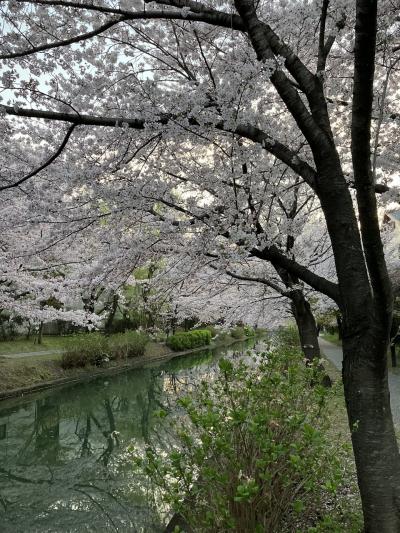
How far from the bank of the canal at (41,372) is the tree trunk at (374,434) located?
11.5m

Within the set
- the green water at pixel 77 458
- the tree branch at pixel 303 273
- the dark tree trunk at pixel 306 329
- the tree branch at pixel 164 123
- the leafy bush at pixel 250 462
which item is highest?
the tree branch at pixel 164 123

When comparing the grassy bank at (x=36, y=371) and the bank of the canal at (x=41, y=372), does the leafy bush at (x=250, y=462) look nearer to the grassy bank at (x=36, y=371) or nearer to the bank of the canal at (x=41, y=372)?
the bank of the canal at (x=41, y=372)

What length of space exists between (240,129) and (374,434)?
2535 millimetres

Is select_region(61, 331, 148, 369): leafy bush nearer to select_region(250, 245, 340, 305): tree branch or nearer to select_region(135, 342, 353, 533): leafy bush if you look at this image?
select_region(250, 245, 340, 305): tree branch

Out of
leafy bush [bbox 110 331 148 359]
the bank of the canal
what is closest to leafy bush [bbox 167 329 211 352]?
leafy bush [bbox 110 331 148 359]

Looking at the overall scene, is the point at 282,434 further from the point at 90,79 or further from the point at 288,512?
the point at 90,79

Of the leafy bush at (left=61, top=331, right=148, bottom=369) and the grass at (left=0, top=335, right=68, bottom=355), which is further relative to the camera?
the grass at (left=0, top=335, right=68, bottom=355)

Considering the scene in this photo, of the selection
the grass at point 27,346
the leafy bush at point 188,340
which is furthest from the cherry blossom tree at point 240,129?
the leafy bush at point 188,340

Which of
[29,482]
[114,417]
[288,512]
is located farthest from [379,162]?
[114,417]

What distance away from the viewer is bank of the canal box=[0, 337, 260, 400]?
12797 mm

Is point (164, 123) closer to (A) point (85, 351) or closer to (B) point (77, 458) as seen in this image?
(B) point (77, 458)

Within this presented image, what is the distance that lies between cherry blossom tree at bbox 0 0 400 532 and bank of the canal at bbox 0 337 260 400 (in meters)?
8.88

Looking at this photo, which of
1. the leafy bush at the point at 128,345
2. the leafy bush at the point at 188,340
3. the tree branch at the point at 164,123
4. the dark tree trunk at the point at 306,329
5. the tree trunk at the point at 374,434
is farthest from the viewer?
the leafy bush at the point at 188,340

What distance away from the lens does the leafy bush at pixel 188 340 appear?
84.1 feet
